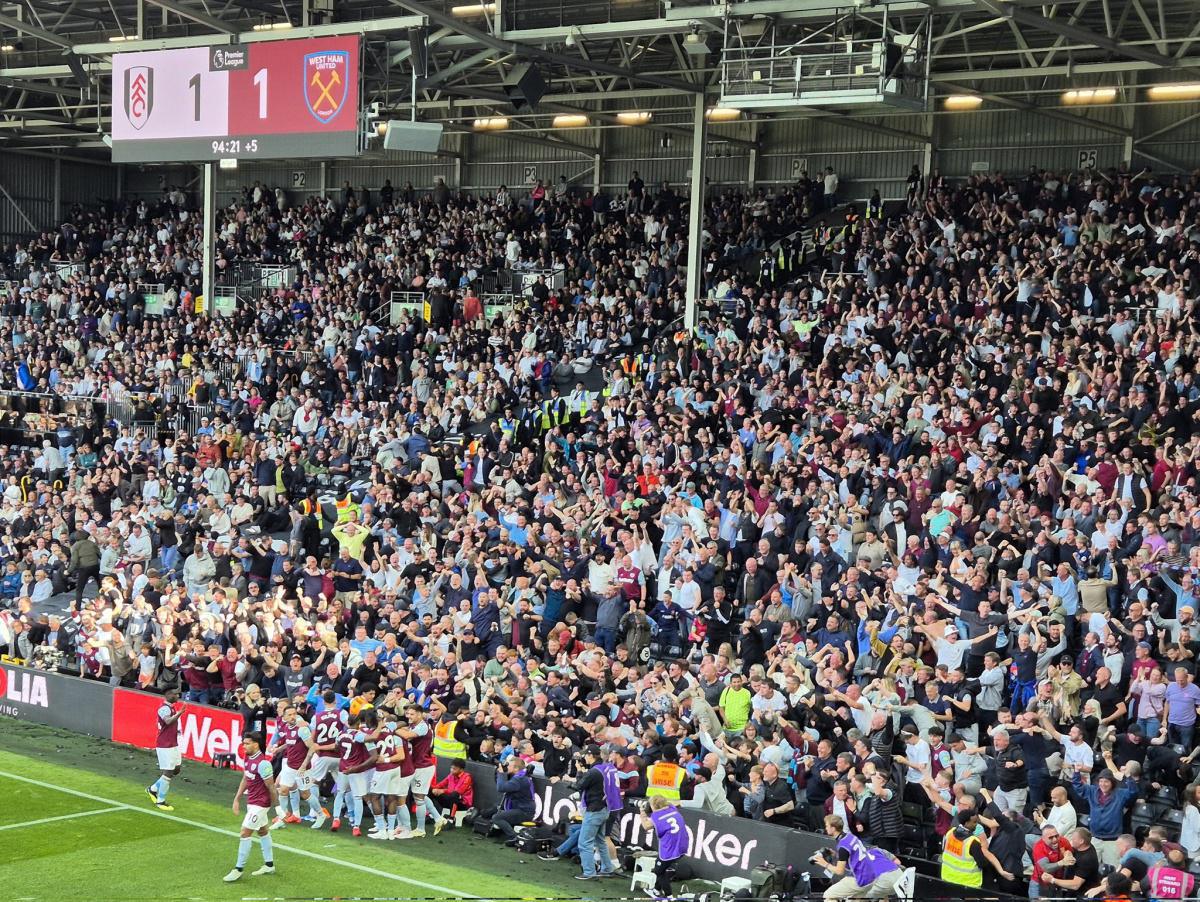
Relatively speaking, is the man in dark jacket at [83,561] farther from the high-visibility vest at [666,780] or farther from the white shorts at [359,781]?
the high-visibility vest at [666,780]

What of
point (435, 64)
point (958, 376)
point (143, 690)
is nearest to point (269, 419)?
point (435, 64)

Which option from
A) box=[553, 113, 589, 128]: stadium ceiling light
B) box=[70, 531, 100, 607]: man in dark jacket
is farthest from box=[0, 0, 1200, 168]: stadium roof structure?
box=[70, 531, 100, 607]: man in dark jacket

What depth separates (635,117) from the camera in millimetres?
38125

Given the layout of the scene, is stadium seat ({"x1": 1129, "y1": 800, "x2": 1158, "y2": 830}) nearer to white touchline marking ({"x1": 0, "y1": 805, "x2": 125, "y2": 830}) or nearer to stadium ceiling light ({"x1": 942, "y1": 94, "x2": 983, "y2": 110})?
white touchline marking ({"x1": 0, "y1": 805, "x2": 125, "y2": 830})

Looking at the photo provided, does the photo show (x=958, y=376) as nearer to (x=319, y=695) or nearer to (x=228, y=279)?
(x=319, y=695)

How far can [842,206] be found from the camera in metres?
36.2

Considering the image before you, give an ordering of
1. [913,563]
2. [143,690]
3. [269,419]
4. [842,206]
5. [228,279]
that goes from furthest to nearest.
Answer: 1. [228,279]
2. [842,206]
3. [269,419]
4. [143,690]
5. [913,563]

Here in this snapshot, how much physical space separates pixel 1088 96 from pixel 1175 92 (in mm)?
1717

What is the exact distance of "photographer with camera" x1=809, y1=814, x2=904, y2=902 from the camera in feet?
47.4

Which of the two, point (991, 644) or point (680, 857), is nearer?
point (680, 857)

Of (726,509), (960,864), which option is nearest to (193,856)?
(960,864)

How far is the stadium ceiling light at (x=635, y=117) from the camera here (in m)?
37.5

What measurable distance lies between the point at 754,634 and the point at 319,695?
588 centimetres

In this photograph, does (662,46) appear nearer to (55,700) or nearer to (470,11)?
(470,11)
